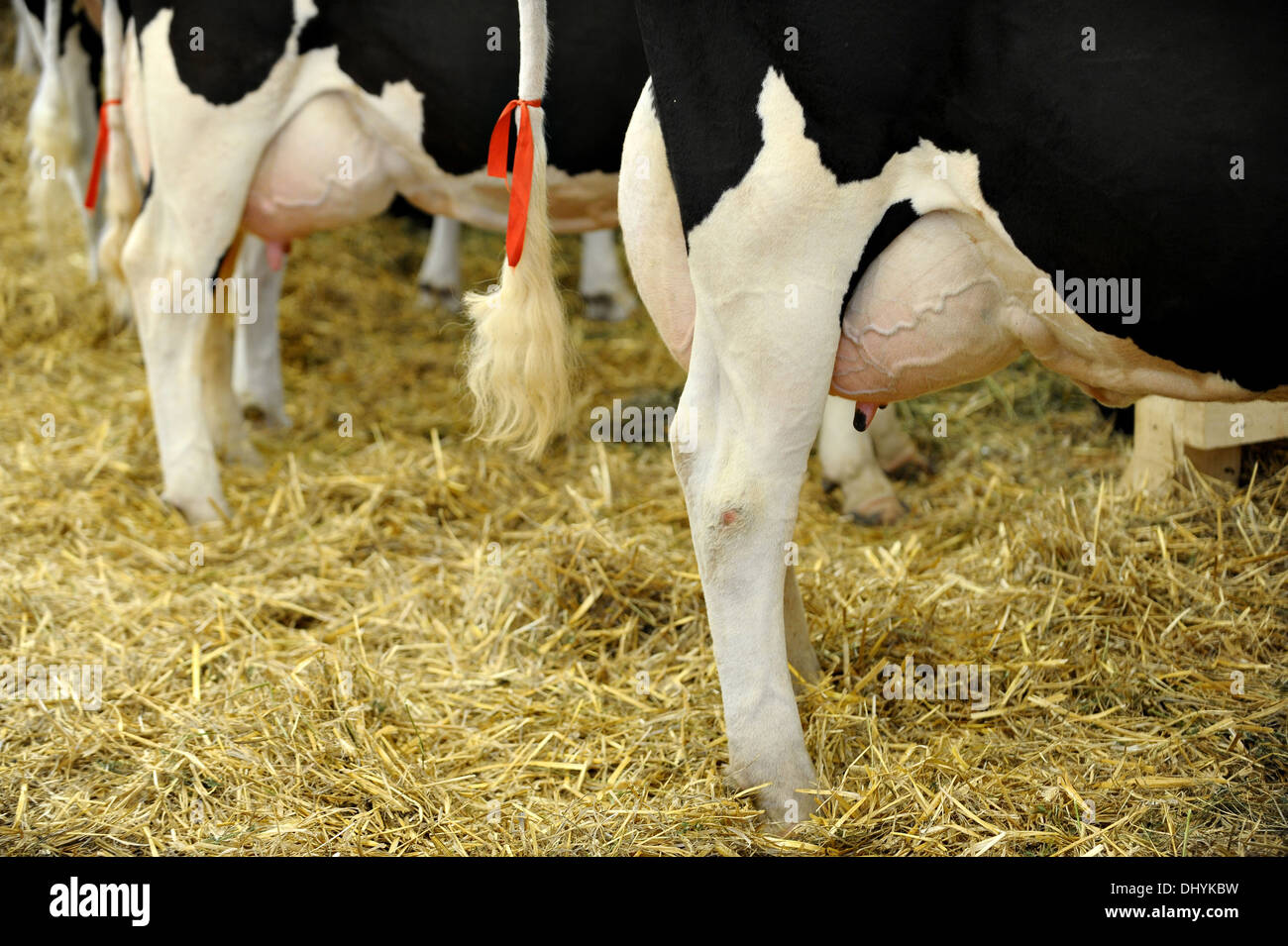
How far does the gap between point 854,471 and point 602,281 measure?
2403 mm

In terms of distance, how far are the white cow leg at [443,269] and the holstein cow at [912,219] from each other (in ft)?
11.7

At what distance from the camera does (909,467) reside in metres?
4.00

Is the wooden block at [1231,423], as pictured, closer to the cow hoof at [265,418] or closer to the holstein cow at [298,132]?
the holstein cow at [298,132]

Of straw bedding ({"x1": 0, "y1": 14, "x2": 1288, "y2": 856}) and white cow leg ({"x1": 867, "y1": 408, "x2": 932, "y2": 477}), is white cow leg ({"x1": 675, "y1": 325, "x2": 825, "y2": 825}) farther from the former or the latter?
white cow leg ({"x1": 867, "y1": 408, "x2": 932, "y2": 477})

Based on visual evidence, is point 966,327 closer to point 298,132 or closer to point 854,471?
point 854,471

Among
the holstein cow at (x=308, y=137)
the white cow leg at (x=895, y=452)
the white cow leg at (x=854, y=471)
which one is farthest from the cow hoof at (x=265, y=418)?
the white cow leg at (x=895, y=452)

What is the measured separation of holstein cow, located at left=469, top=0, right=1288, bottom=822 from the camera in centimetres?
184

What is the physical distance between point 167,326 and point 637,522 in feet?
4.83

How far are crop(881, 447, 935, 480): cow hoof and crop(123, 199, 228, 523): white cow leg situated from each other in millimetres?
2014

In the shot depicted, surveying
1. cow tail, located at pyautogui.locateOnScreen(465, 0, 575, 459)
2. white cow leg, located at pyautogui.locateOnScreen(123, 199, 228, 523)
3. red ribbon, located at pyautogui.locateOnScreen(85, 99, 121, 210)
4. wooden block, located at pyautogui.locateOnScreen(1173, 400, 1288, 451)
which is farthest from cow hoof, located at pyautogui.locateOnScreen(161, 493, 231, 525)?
wooden block, located at pyautogui.locateOnScreen(1173, 400, 1288, 451)

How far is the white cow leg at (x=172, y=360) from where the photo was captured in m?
3.71

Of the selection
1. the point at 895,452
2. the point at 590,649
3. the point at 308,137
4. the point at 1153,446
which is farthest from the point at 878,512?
the point at 308,137

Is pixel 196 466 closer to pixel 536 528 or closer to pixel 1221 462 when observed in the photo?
pixel 536 528
